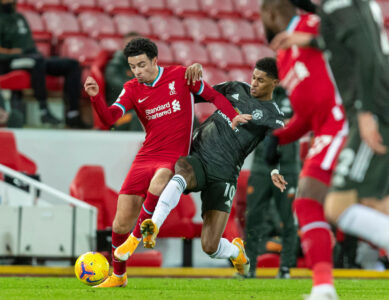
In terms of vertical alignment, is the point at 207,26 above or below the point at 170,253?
above

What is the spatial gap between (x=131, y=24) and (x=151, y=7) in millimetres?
921

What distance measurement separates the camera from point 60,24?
12.3 m

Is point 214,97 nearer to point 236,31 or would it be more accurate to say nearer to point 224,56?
point 224,56

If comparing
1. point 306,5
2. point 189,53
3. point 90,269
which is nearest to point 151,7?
point 189,53

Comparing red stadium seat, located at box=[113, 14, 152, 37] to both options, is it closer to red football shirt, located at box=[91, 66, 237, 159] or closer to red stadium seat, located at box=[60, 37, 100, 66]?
red stadium seat, located at box=[60, 37, 100, 66]

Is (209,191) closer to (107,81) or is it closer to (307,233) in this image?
(307,233)

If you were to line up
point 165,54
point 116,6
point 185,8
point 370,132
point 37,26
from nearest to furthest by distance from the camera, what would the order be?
point 370,132 < point 37,26 < point 165,54 < point 116,6 < point 185,8

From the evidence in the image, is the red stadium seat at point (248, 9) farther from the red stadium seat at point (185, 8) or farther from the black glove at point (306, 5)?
the black glove at point (306, 5)

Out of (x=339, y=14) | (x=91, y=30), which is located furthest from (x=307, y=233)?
(x=91, y=30)

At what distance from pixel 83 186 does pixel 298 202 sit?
18.2ft

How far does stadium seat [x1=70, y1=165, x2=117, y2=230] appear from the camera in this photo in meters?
9.44

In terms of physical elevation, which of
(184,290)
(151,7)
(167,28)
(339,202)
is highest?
(151,7)

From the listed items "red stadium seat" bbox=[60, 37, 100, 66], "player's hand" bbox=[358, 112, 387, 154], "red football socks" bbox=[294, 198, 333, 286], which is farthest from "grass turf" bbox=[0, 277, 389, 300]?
"red stadium seat" bbox=[60, 37, 100, 66]

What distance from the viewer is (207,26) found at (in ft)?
45.3
